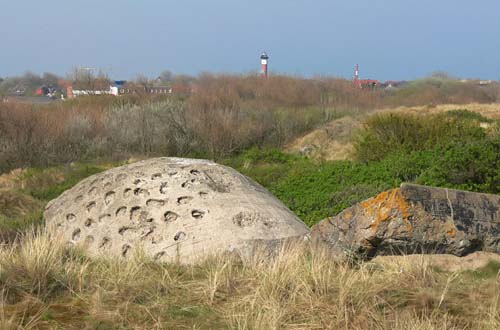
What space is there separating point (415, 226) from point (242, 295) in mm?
1794

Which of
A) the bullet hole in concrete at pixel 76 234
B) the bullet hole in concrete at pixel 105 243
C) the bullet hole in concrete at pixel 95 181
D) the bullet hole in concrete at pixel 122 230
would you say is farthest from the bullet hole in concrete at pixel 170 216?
the bullet hole in concrete at pixel 95 181

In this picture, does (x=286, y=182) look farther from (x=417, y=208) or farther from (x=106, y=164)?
(x=417, y=208)

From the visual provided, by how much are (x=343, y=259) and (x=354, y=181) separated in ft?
27.4

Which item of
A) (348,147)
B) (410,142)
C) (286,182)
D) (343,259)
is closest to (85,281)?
(343,259)

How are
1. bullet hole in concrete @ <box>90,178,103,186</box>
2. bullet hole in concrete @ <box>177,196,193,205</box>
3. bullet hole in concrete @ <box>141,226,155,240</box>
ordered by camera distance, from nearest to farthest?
bullet hole in concrete @ <box>141,226,155,240</box>
bullet hole in concrete @ <box>177,196,193,205</box>
bullet hole in concrete @ <box>90,178,103,186</box>

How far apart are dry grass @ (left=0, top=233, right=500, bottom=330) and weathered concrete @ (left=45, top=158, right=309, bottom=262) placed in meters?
1.51

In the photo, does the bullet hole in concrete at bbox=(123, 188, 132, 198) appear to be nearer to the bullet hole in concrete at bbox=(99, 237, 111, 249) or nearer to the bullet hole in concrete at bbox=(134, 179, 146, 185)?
the bullet hole in concrete at bbox=(134, 179, 146, 185)

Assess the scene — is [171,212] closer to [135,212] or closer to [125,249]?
[135,212]

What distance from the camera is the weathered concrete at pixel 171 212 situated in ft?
22.8

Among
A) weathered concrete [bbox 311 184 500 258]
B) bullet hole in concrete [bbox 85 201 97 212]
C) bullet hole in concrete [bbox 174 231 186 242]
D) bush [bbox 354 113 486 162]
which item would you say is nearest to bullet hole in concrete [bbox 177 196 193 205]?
bullet hole in concrete [bbox 174 231 186 242]

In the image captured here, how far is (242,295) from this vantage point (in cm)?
438

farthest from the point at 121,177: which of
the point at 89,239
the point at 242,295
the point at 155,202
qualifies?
the point at 242,295

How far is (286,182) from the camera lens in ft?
50.5

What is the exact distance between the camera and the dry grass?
3.93m
